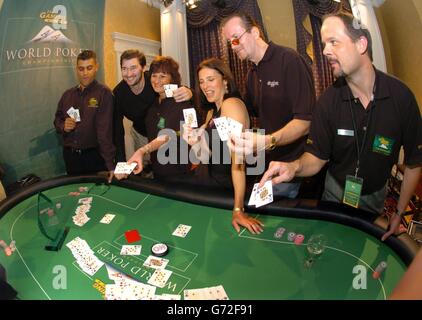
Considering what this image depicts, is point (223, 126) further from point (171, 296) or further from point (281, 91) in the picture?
point (171, 296)

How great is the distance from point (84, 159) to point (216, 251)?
2325 mm

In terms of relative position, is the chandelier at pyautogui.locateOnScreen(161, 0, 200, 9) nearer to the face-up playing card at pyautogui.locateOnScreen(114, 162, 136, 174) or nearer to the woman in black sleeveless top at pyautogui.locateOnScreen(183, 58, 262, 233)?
the woman in black sleeveless top at pyautogui.locateOnScreen(183, 58, 262, 233)

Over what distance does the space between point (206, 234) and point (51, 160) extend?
307cm

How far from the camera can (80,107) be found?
9.78ft

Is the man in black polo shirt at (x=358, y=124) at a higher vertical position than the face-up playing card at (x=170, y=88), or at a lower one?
lower

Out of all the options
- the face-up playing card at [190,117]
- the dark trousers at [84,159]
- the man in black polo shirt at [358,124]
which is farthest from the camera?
the dark trousers at [84,159]

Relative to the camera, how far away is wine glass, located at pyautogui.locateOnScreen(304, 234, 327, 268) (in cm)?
115

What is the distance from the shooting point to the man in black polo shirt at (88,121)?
2900mm

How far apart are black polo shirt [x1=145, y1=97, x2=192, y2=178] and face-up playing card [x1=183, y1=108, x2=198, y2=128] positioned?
0.17 m

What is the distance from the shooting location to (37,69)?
3.48 m

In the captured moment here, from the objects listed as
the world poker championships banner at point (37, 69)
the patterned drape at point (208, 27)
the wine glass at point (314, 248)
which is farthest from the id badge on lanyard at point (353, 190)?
the world poker championships banner at point (37, 69)

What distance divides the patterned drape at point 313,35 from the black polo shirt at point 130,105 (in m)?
1.69

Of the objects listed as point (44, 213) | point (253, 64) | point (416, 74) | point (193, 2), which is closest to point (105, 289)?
point (44, 213)

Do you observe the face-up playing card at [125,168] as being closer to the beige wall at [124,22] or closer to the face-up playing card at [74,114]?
the face-up playing card at [74,114]
